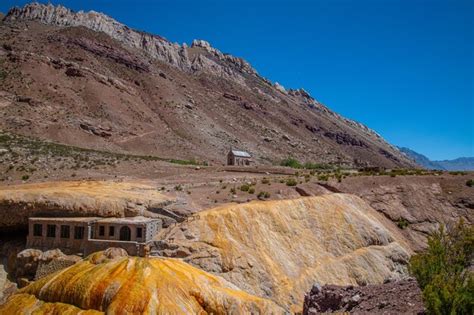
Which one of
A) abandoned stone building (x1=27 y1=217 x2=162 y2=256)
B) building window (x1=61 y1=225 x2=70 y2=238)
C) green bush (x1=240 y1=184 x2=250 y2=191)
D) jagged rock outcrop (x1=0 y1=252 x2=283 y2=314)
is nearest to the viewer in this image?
→ jagged rock outcrop (x1=0 y1=252 x2=283 y2=314)

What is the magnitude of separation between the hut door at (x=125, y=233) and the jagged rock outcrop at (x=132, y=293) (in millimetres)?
4719

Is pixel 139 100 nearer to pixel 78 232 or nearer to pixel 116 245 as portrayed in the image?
pixel 78 232

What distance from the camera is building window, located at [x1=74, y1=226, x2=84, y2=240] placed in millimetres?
23250

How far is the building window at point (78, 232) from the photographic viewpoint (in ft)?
76.3

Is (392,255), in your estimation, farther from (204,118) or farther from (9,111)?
(204,118)

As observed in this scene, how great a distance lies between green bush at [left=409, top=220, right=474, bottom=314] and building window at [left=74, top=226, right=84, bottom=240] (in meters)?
17.1

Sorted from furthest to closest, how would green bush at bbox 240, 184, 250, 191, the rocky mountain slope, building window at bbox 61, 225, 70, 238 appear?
the rocky mountain slope < green bush at bbox 240, 184, 250, 191 < building window at bbox 61, 225, 70, 238

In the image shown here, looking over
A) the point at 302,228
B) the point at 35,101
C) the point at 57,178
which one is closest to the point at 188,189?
the point at 302,228

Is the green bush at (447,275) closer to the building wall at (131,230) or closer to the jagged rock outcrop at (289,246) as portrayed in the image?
the jagged rock outcrop at (289,246)

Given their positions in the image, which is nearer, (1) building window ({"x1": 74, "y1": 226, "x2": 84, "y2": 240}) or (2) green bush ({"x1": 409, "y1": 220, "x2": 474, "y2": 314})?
(2) green bush ({"x1": 409, "y1": 220, "x2": 474, "y2": 314})

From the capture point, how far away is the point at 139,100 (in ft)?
292

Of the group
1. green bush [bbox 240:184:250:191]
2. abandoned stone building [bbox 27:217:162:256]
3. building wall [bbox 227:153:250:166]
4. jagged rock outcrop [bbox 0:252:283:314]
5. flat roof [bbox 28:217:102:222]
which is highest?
building wall [bbox 227:153:250:166]

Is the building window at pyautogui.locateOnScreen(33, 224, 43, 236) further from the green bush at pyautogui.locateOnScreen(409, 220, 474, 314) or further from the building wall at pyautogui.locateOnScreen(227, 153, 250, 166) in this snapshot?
the building wall at pyautogui.locateOnScreen(227, 153, 250, 166)

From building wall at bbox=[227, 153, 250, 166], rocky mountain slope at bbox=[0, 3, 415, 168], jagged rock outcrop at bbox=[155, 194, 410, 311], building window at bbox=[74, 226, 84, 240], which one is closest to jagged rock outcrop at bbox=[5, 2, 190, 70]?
rocky mountain slope at bbox=[0, 3, 415, 168]
